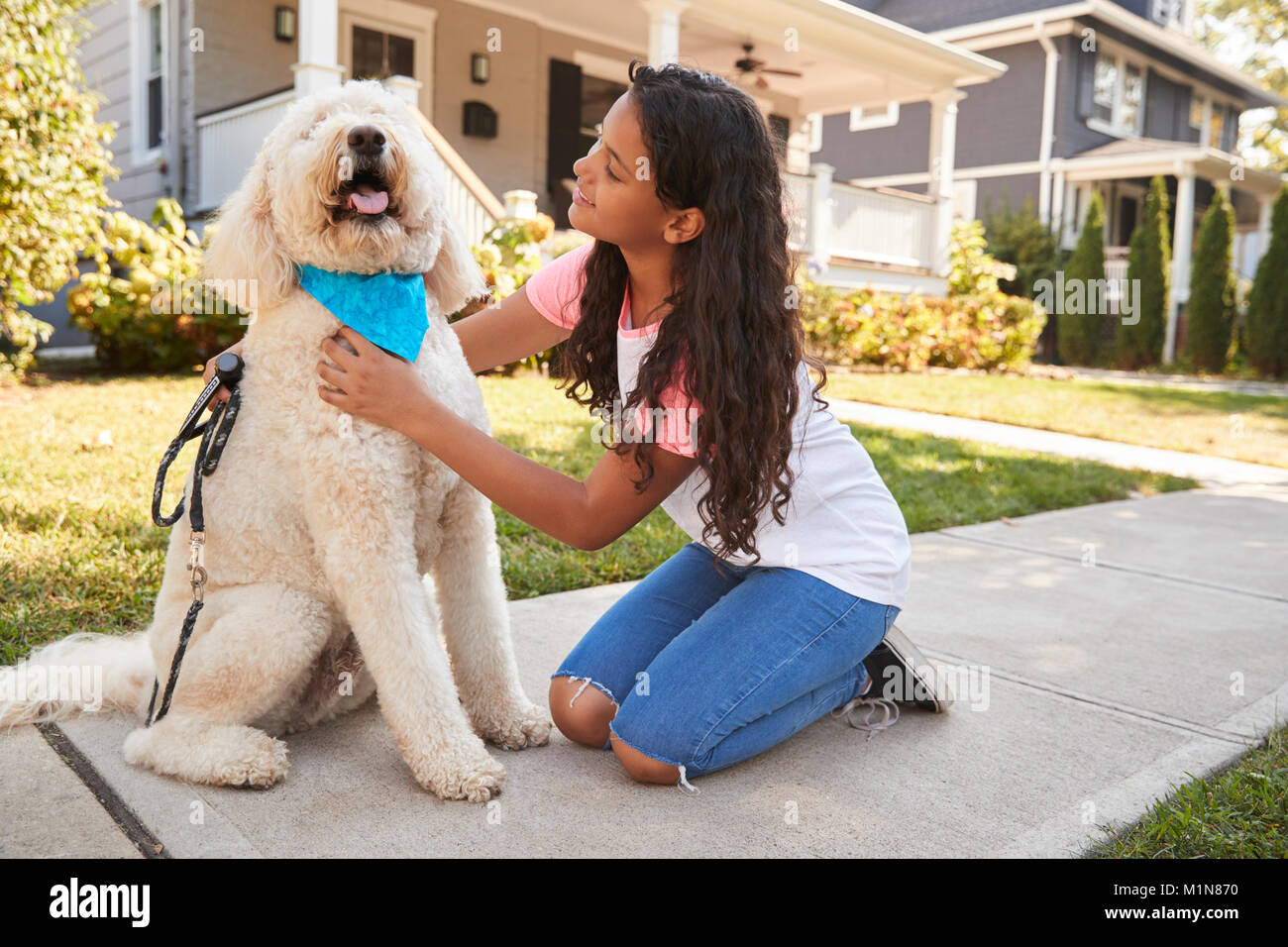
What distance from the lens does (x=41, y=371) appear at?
823cm

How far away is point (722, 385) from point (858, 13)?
1121cm

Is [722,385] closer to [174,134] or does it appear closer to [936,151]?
[174,134]

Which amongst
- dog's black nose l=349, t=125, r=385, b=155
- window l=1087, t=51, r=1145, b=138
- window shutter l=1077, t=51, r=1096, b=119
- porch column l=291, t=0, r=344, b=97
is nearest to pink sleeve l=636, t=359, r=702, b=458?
dog's black nose l=349, t=125, r=385, b=155

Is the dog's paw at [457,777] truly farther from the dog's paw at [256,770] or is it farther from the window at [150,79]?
the window at [150,79]

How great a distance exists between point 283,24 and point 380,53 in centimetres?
100

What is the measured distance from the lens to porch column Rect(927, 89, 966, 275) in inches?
541

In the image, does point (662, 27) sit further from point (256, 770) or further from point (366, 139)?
point (256, 770)

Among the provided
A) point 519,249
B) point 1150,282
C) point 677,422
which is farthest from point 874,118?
point 677,422

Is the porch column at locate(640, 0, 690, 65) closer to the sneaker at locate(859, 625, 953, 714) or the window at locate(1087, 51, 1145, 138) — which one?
the sneaker at locate(859, 625, 953, 714)

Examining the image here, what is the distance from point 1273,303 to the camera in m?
16.5

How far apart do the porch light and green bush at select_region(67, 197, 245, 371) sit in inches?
133

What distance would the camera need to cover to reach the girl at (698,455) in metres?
2.16
